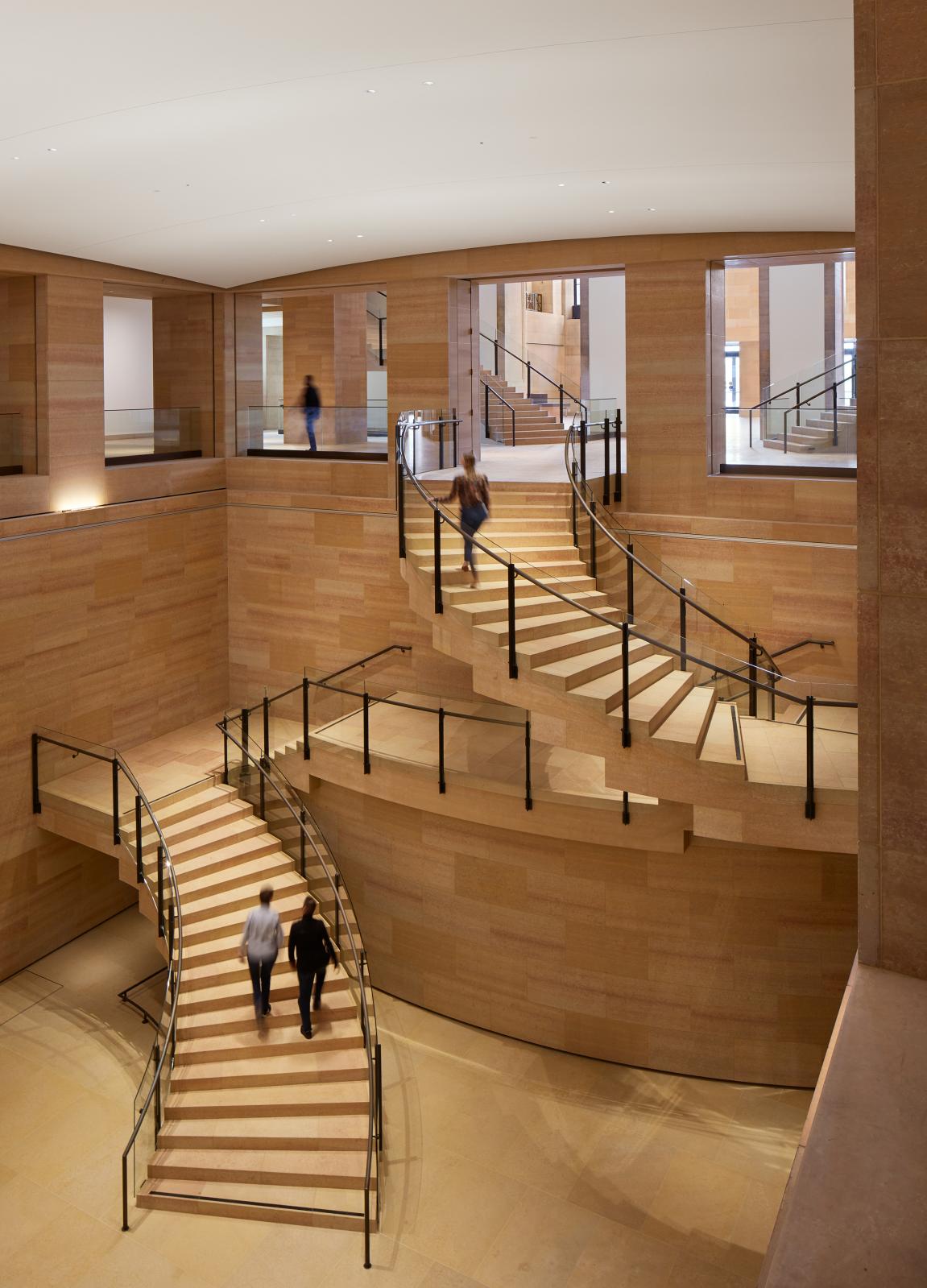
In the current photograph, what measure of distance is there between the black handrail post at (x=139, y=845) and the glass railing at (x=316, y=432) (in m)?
6.08

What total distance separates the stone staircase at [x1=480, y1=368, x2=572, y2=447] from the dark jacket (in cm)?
915

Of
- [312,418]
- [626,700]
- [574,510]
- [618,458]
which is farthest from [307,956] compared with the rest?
[312,418]

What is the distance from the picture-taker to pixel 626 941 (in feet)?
35.6

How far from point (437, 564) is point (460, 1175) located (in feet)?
18.3

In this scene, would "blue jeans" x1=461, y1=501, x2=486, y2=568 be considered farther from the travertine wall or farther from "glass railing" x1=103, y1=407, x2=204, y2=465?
"glass railing" x1=103, y1=407, x2=204, y2=465

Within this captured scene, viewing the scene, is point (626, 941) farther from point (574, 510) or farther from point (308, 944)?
point (574, 510)

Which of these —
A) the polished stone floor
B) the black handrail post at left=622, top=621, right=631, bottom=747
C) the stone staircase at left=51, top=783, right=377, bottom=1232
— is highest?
the black handrail post at left=622, top=621, right=631, bottom=747

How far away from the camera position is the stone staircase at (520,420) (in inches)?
667

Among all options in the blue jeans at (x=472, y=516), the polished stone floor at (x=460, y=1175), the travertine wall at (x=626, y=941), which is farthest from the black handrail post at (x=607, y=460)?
the polished stone floor at (x=460, y=1175)

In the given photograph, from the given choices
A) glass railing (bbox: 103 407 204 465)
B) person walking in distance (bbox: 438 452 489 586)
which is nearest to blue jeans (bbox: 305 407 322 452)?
glass railing (bbox: 103 407 204 465)

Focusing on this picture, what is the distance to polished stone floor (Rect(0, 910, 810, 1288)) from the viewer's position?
8133 mm

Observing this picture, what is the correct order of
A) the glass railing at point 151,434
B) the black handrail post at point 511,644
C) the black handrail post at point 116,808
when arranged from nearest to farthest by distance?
the black handrail post at point 511,644, the black handrail post at point 116,808, the glass railing at point 151,434

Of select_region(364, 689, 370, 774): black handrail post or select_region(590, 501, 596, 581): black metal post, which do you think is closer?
select_region(590, 501, 596, 581): black metal post

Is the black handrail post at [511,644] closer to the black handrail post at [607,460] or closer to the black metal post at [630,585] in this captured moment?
the black metal post at [630,585]
